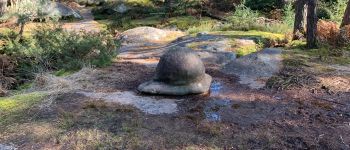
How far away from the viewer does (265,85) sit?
6457 millimetres

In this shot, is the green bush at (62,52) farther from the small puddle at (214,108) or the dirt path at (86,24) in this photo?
the dirt path at (86,24)

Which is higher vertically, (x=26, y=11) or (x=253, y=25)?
(x=26, y=11)

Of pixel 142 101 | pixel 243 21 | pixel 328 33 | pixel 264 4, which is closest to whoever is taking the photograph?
pixel 142 101

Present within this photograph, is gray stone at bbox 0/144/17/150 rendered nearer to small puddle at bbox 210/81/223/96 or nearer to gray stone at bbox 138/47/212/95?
gray stone at bbox 138/47/212/95

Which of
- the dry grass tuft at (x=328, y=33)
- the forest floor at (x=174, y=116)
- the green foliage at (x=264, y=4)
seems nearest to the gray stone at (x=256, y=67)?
the forest floor at (x=174, y=116)

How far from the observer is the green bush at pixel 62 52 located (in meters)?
7.68

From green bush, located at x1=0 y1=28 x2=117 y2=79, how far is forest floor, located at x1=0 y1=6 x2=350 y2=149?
878mm

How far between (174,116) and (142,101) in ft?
2.34

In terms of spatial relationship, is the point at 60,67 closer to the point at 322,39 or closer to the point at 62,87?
the point at 62,87

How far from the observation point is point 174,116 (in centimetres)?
514

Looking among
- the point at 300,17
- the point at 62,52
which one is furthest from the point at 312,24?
the point at 62,52

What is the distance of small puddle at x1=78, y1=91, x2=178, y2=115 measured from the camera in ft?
17.6

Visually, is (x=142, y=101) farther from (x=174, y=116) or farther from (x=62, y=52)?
(x=62, y=52)

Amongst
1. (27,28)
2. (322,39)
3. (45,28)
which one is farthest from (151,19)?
(322,39)
